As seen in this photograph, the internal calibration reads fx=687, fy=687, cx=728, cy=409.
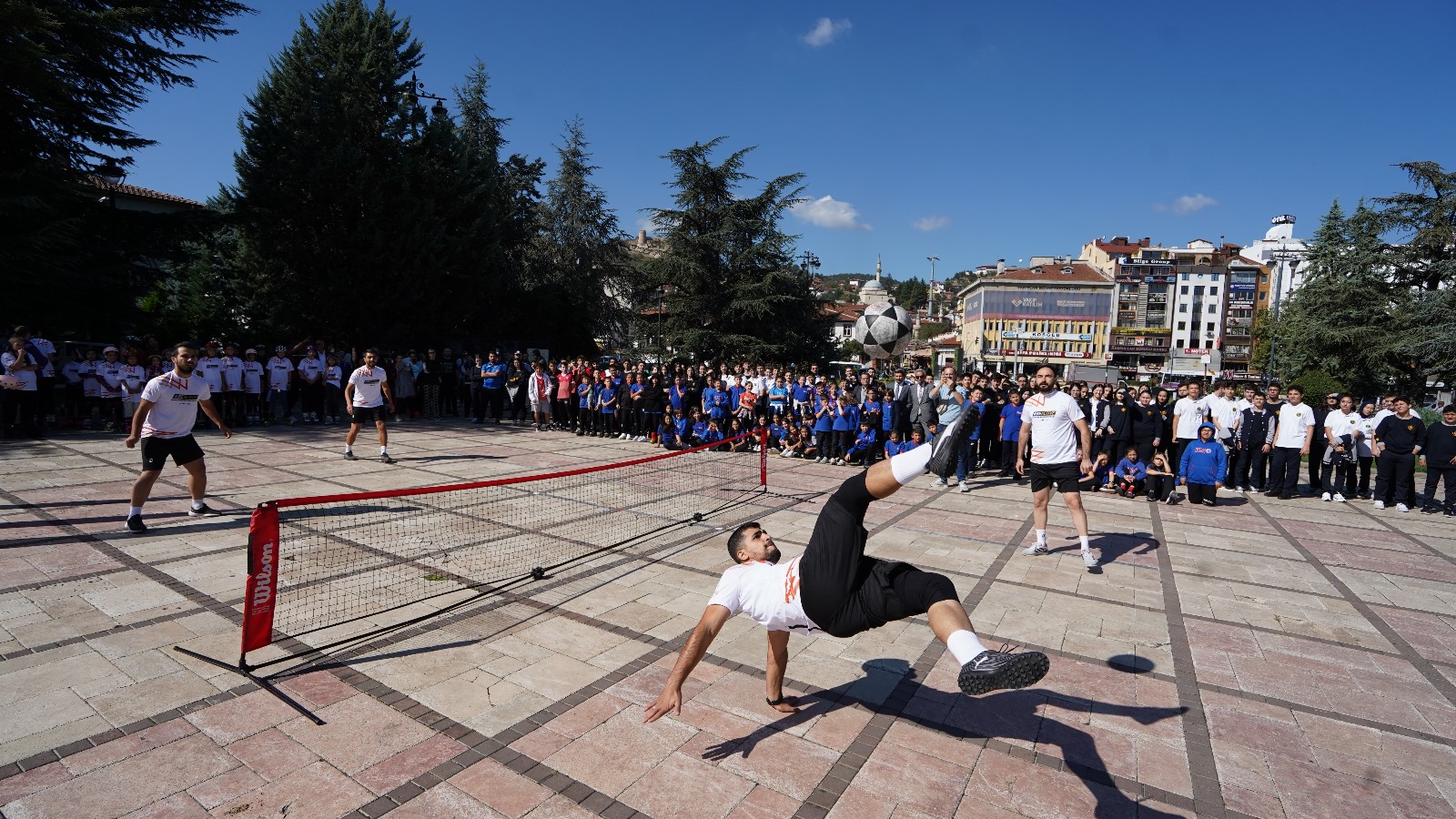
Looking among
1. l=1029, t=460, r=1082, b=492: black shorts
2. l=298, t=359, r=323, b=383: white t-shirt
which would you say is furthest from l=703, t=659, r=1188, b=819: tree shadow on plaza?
l=298, t=359, r=323, b=383: white t-shirt

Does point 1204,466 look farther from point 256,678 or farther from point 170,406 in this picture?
point 170,406

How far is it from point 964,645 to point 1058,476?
5.43m

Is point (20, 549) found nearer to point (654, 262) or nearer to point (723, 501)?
point (723, 501)

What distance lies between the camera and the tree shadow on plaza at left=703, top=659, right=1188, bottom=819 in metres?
3.98

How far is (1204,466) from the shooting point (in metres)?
11.5

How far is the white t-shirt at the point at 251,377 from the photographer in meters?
16.7

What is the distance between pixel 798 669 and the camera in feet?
16.5

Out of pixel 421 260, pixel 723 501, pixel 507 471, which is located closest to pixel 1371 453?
pixel 723 501

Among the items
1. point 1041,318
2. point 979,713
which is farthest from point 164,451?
point 1041,318

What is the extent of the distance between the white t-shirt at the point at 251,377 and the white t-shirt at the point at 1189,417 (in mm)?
20497

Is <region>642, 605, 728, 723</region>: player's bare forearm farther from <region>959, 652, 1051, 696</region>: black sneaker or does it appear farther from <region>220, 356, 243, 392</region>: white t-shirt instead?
<region>220, 356, 243, 392</region>: white t-shirt

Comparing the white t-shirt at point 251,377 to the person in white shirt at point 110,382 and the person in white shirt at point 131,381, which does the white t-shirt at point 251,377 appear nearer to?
the person in white shirt at point 131,381

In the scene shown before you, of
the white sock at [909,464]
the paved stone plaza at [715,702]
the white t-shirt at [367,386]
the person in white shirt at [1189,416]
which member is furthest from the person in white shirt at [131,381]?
the person in white shirt at [1189,416]

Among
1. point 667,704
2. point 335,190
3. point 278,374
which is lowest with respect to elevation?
point 667,704
